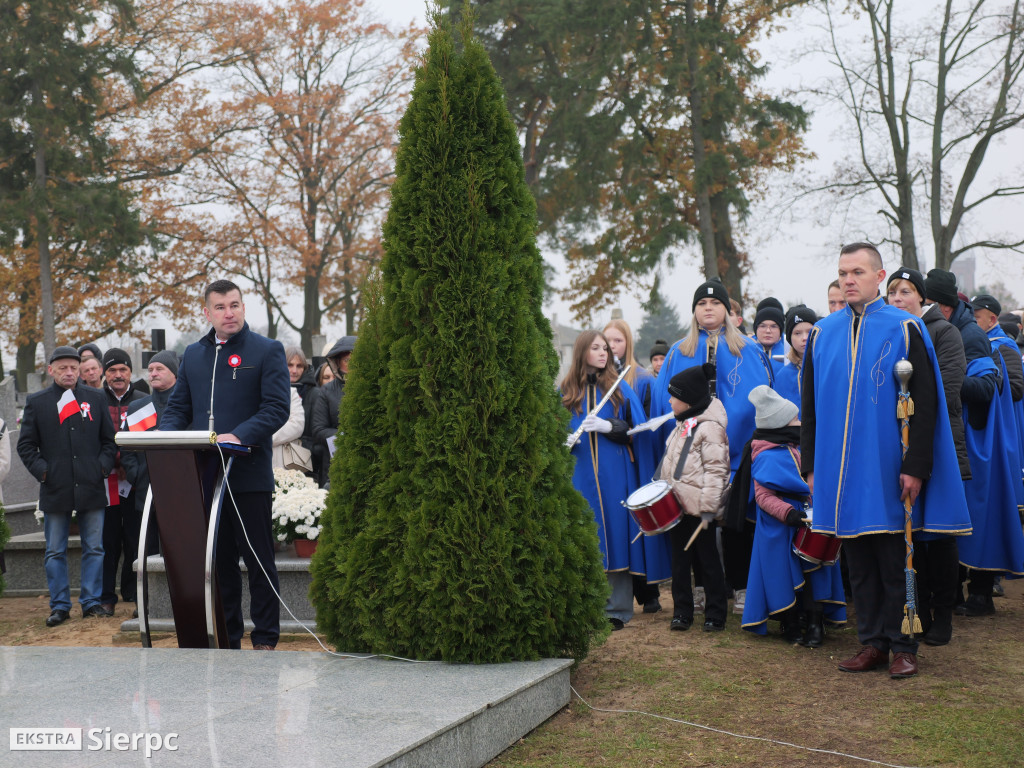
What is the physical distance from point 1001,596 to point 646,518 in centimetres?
331

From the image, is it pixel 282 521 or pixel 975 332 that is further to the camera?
pixel 282 521

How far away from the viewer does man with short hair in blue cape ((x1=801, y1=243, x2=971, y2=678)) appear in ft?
16.7

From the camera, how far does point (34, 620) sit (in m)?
8.29

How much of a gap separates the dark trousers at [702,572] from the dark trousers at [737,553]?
26cm

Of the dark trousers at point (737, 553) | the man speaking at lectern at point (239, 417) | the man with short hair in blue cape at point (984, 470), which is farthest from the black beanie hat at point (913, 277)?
the man speaking at lectern at point (239, 417)

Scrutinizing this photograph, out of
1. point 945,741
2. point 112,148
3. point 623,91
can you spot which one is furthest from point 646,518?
point 112,148

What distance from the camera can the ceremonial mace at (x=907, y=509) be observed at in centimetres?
505

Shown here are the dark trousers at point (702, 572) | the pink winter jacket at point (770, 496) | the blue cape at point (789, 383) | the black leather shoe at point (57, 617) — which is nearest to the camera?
the pink winter jacket at point (770, 496)

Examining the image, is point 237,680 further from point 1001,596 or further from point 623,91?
point 623,91

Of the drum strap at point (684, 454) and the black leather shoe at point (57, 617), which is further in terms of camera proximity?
the black leather shoe at point (57, 617)

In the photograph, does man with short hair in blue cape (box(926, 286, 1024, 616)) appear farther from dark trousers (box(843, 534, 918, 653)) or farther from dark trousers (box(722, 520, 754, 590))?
dark trousers (box(843, 534, 918, 653))

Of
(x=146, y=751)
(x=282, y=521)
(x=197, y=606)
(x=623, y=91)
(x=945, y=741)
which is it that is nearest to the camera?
(x=146, y=751)

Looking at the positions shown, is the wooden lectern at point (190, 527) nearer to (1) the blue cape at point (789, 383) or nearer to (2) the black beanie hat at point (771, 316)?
(1) the blue cape at point (789, 383)

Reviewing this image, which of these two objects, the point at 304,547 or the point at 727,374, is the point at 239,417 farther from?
the point at 727,374
